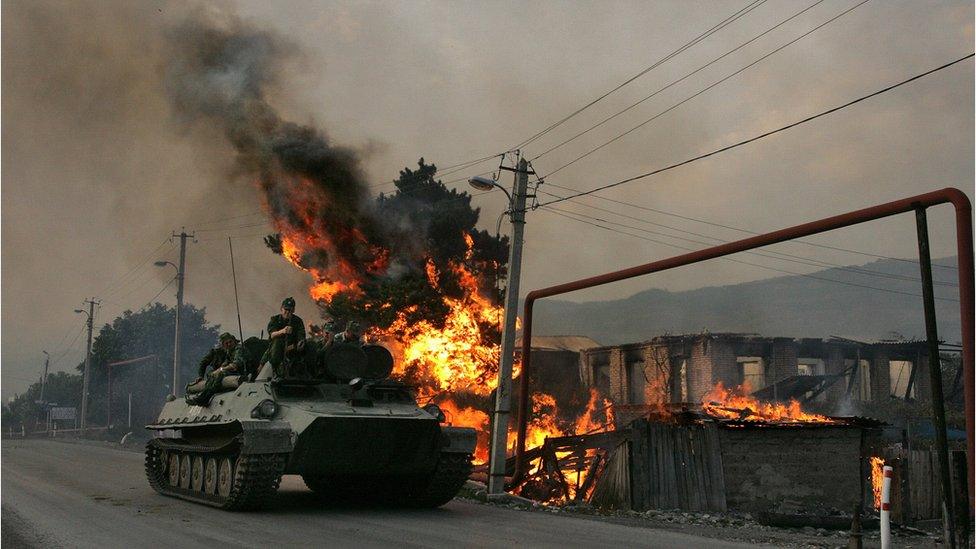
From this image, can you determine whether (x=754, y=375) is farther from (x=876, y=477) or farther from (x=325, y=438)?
(x=325, y=438)

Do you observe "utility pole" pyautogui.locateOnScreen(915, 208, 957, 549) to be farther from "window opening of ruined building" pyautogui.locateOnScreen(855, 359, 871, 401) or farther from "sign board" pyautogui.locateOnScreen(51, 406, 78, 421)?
"sign board" pyautogui.locateOnScreen(51, 406, 78, 421)

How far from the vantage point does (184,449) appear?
1509cm

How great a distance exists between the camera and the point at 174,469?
15953 millimetres

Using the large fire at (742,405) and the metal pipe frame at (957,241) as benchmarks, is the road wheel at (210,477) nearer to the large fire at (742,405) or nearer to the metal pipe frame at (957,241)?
the metal pipe frame at (957,241)

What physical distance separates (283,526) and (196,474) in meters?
4.16

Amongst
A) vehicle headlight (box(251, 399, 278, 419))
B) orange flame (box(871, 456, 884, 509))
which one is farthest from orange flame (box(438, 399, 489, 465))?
vehicle headlight (box(251, 399, 278, 419))

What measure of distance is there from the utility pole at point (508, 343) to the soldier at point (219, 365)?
193 inches

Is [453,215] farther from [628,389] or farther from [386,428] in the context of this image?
[386,428]

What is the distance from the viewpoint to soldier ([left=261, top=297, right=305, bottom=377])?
14.2 metres

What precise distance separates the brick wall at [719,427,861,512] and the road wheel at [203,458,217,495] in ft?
28.3

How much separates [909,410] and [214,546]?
31171mm

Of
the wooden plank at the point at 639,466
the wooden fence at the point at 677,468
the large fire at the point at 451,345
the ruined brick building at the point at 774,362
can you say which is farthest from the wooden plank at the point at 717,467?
the ruined brick building at the point at 774,362

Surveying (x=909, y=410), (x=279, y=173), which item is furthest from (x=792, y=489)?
(x=909, y=410)

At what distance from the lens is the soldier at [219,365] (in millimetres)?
15258
